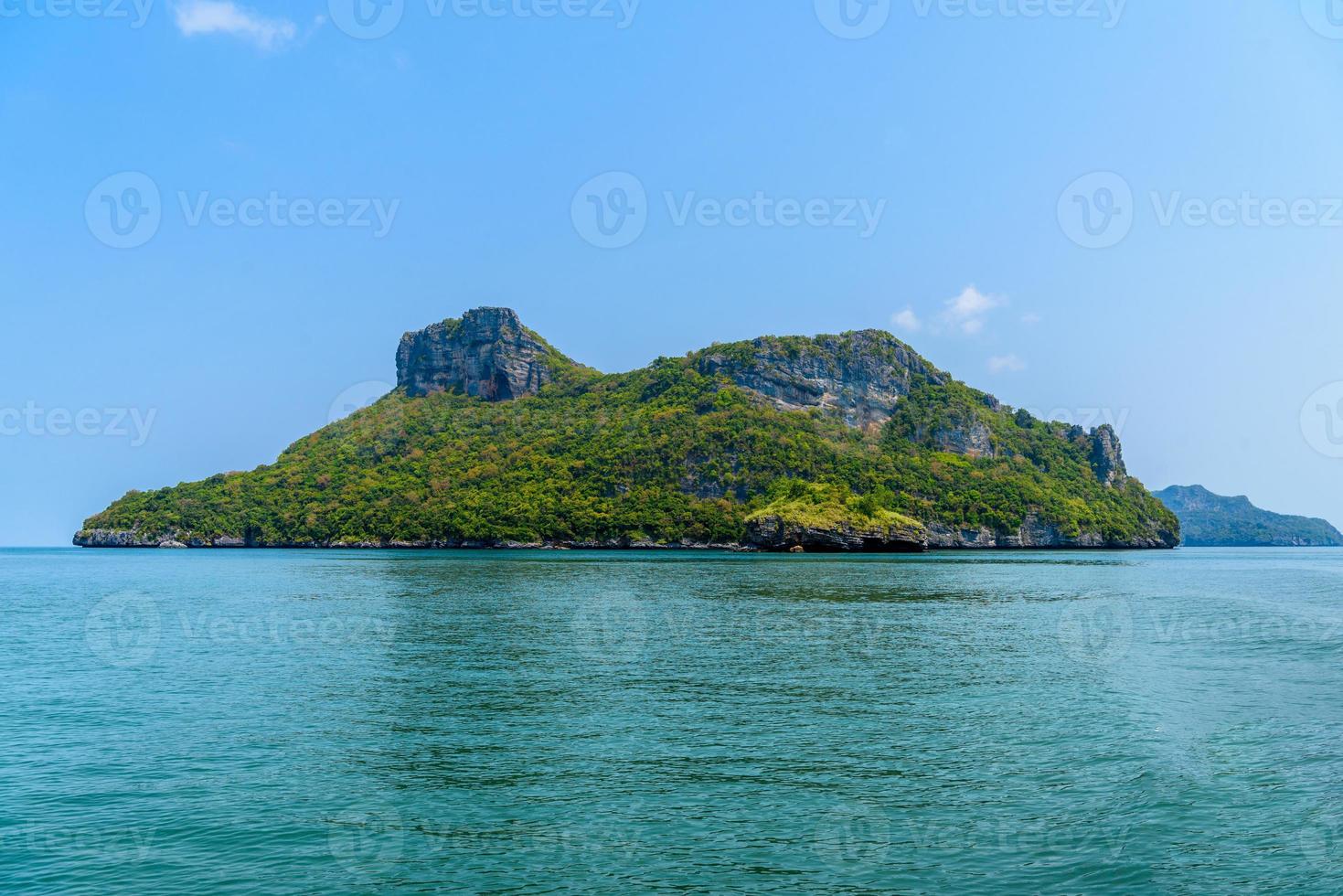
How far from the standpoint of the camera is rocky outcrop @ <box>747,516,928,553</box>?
165m

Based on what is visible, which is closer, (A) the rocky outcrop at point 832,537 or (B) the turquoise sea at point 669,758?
(B) the turquoise sea at point 669,758

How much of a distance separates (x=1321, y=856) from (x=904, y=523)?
16089 cm

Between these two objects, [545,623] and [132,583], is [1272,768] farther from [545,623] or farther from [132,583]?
[132,583]

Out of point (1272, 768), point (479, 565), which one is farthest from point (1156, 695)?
point (479, 565)

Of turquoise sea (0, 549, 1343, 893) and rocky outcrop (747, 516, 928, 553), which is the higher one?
rocky outcrop (747, 516, 928, 553)

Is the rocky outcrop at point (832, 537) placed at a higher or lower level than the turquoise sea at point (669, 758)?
higher

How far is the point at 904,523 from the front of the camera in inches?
6786

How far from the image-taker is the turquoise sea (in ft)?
48.6

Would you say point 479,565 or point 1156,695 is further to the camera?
point 479,565

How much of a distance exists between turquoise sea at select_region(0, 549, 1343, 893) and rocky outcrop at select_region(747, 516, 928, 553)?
117612mm

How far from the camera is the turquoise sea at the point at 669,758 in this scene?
1481cm

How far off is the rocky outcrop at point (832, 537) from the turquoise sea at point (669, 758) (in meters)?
118

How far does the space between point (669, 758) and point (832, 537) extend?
14770 cm

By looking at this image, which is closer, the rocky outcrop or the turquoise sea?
the turquoise sea
